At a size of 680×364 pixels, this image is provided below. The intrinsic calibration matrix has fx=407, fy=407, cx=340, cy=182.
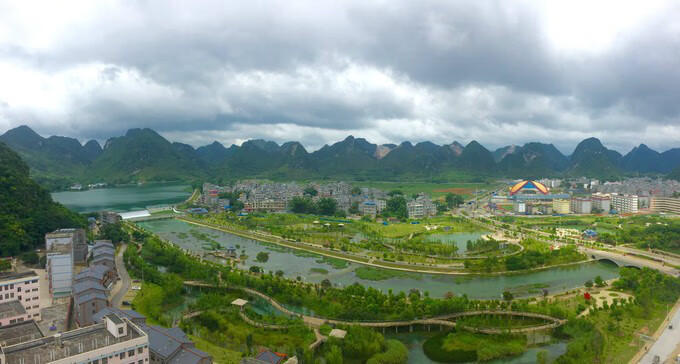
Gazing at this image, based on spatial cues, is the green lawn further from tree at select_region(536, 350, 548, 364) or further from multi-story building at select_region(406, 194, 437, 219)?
multi-story building at select_region(406, 194, 437, 219)

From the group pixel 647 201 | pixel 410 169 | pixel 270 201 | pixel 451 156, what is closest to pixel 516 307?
pixel 270 201

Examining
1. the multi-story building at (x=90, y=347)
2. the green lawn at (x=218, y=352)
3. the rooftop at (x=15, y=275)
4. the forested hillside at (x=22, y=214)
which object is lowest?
the green lawn at (x=218, y=352)

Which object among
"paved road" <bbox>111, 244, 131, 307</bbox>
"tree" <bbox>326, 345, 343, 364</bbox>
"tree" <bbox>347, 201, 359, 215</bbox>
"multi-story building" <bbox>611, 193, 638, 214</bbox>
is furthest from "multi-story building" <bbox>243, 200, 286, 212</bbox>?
"multi-story building" <bbox>611, 193, 638, 214</bbox>

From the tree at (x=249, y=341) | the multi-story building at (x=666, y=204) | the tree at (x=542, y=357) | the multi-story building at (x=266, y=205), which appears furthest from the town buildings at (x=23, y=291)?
the multi-story building at (x=666, y=204)

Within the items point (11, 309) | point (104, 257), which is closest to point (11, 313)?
point (11, 309)

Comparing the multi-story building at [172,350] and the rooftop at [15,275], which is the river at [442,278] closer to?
the multi-story building at [172,350]

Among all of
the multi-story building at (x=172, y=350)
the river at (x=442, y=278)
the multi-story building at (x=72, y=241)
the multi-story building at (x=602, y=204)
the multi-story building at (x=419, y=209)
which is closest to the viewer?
the multi-story building at (x=172, y=350)
